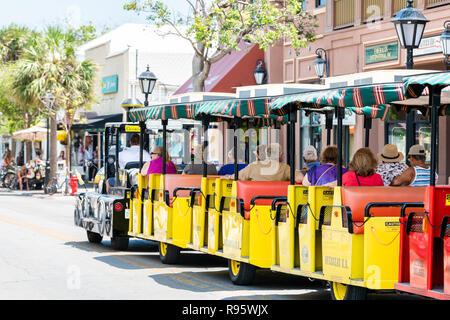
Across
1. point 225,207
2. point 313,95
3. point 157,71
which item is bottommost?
point 225,207

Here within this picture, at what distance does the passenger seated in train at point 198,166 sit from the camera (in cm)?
1391

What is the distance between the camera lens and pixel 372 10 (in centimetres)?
2520

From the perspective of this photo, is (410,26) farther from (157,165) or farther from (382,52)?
(382,52)

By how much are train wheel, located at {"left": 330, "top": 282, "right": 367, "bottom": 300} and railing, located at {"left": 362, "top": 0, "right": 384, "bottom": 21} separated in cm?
1647

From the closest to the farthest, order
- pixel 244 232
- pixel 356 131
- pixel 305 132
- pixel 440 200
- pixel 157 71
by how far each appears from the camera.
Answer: pixel 440 200, pixel 244 232, pixel 356 131, pixel 305 132, pixel 157 71

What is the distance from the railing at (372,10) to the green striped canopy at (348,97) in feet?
Answer: 48.8

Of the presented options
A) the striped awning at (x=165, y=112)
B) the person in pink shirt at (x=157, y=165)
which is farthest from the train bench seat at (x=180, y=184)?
the striped awning at (x=165, y=112)

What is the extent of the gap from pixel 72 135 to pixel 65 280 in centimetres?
3895

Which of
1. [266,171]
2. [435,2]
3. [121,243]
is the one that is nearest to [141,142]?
[121,243]

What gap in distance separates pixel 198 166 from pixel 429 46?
1013 centimetres

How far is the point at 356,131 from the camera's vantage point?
26.3m

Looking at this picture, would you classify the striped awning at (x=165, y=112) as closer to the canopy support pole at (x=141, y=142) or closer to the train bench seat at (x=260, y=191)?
the canopy support pole at (x=141, y=142)
